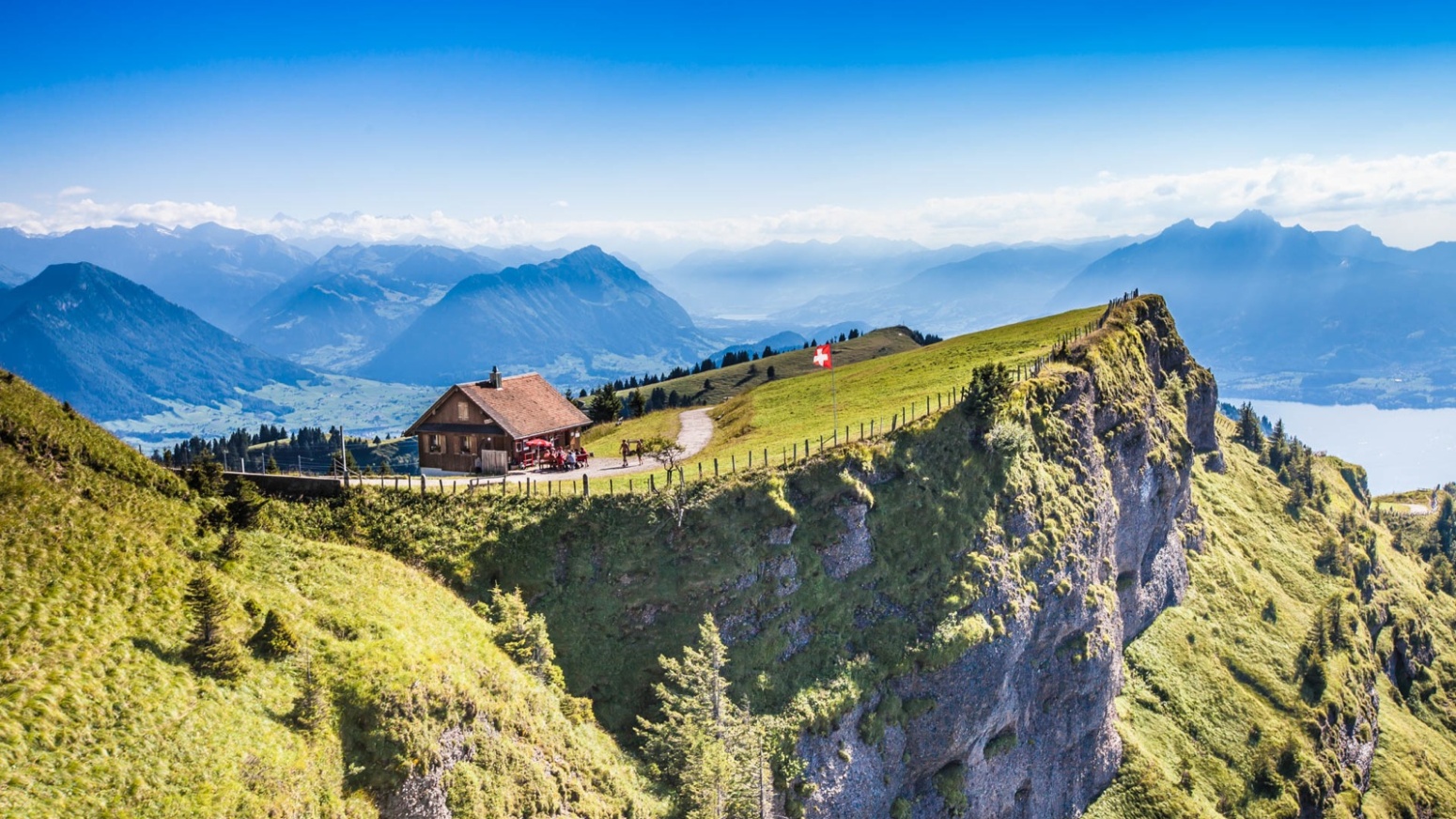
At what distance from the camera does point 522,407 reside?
6938 centimetres

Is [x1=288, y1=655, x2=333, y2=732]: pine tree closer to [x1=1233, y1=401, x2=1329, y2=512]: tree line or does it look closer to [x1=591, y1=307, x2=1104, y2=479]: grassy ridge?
[x1=591, y1=307, x2=1104, y2=479]: grassy ridge

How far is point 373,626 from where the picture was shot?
3712cm

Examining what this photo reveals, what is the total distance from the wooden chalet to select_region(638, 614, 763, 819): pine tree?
27.2 m

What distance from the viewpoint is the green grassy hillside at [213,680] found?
1031 inches

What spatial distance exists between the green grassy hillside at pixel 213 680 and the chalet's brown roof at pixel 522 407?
2230 cm

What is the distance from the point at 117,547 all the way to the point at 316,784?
13.7m

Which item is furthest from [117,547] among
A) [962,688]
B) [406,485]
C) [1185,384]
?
[1185,384]

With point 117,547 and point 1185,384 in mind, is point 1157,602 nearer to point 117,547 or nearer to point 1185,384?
point 1185,384

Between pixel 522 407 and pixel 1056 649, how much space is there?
151ft

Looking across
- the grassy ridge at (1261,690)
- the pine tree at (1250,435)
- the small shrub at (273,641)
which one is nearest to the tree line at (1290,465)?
the pine tree at (1250,435)

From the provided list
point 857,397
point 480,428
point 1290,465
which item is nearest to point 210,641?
point 480,428

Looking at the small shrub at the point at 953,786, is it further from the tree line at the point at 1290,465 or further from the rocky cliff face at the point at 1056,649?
the tree line at the point at 1290,465

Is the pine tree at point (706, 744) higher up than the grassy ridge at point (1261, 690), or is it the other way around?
the pine tree at point (706, 744)

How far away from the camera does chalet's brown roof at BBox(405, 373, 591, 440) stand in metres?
65.4
